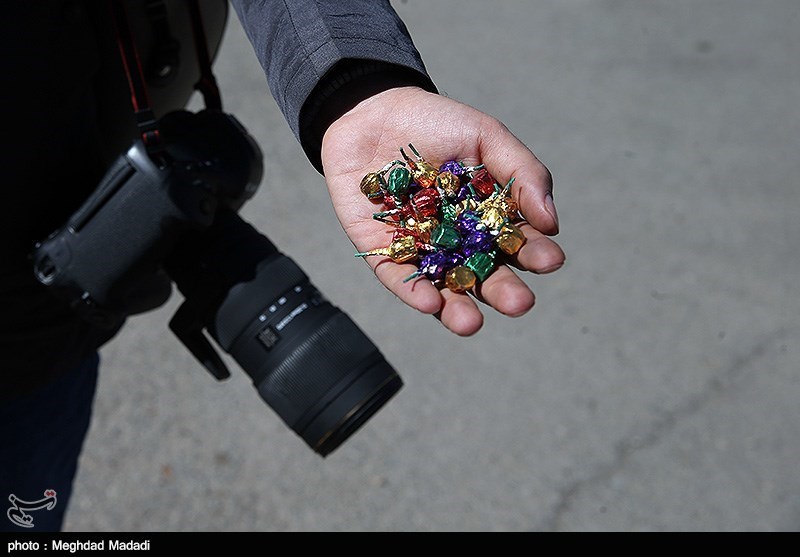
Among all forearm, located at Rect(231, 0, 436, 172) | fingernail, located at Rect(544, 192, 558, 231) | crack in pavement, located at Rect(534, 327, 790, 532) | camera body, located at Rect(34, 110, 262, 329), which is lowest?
crack in pavement, located at Rect(534, 327, 790, 532)

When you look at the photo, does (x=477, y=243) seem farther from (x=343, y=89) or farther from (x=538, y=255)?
(x=343, y=89)

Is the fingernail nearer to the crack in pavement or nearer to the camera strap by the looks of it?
the camera strap

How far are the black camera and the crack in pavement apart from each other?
1.07 metres

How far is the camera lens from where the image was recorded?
49.7 inches

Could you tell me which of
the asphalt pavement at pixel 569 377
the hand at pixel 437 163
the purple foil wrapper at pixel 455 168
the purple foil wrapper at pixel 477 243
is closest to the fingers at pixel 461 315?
the hand at pixel 437 163

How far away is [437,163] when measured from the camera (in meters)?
1.25

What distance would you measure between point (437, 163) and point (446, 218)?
0.09 m

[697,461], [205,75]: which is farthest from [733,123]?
[205,75]

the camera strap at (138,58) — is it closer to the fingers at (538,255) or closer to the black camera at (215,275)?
the black camera at (215,275)

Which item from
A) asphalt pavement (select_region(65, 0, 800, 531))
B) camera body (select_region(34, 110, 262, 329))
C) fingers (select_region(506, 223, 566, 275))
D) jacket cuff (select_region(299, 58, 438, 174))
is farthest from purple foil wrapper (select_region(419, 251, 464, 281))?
asphalt pavement (select_region(65, 0, 800, 531))

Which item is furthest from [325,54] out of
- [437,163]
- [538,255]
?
[538,255]

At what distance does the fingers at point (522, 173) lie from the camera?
41.5 inches

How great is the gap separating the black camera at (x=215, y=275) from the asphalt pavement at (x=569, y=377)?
1.02m

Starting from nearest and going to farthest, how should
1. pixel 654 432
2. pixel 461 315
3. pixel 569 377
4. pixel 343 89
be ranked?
pixel 461 315 → pixel 343 89 → pixel 654 432 → pixel 569 377
